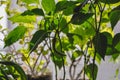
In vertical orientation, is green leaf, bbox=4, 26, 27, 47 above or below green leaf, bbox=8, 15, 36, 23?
below

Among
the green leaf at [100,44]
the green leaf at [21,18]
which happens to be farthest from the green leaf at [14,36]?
the green leaf at [100,44]

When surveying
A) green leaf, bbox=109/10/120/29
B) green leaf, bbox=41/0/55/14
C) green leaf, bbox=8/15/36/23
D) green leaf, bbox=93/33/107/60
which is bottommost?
green leaf, bbox=93/33/107/60

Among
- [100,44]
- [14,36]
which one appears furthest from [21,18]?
[100,44]

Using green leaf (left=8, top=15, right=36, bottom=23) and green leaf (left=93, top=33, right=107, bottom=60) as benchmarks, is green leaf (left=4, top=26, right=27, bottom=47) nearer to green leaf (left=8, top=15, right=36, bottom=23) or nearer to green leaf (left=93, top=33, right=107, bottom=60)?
green leaf (left=8, top=15, right=36, bottom=23)

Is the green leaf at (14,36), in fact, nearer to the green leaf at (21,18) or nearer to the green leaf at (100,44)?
the green leaf at (21,18)

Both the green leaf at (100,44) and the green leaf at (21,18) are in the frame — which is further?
the green leaf at (21,18)

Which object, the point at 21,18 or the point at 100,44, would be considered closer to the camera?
the point at 100,44

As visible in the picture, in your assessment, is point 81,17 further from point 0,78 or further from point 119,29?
point 119,29

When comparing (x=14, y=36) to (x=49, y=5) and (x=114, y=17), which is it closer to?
(x=49, y=5)

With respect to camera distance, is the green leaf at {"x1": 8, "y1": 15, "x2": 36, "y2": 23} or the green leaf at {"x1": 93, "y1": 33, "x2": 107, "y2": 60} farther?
the green leaf at {"x1": 8, "y1": 15, "x2": 36, "y2": 23}

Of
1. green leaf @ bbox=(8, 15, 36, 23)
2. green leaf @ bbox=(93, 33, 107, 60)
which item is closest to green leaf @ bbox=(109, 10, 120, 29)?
green leaf @ bbox=(93, 33, 107, 60)

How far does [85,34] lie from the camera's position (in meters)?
0.65

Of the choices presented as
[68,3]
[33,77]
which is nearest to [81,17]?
[68,3]

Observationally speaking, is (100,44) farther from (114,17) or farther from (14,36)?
(14,36)
